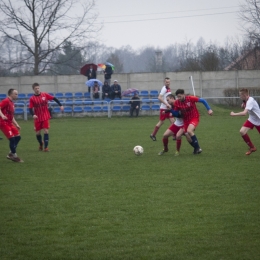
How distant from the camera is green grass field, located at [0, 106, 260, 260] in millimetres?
5375

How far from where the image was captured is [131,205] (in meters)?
7.20

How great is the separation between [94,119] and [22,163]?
1578 cm

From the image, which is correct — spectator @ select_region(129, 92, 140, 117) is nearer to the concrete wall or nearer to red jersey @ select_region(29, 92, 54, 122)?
the concrete wall

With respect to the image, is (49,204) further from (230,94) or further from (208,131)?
(230,94)

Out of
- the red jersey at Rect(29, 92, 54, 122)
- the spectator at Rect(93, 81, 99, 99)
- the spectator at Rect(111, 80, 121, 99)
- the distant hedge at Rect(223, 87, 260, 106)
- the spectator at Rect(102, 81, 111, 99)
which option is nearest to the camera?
the red jersey at Rect(29, 92, 54, 122)

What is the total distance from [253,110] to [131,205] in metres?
5.71

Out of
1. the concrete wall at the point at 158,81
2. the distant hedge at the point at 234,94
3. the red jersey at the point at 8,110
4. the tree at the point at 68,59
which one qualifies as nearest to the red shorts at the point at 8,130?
the red jersey at the point at 8,110

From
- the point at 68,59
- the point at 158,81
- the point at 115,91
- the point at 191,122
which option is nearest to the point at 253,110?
the point at 191,122

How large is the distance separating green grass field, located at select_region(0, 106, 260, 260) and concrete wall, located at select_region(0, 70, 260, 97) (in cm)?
1899

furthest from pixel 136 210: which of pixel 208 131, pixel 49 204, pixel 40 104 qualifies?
pixel 208 131

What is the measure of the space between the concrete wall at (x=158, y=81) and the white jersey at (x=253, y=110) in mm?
19996

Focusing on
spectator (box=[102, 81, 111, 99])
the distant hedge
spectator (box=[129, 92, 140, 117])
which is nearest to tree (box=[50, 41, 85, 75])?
spectator (box=[102, 81, 111, 99])

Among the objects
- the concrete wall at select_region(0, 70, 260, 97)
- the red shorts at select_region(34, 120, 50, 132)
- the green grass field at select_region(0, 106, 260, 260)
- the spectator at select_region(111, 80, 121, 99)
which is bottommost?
the green grass field at select_region(0, 106, 260, 260)

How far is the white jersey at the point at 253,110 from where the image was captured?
11.9 meters
